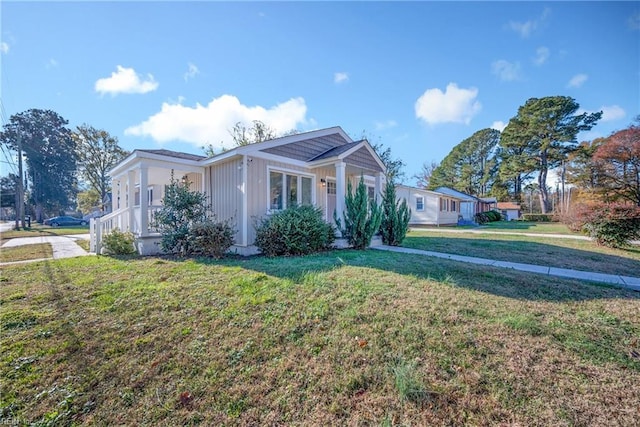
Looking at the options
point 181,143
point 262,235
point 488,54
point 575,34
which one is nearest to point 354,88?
point 488,54

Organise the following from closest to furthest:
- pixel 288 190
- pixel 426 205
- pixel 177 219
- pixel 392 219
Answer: pixel 177 219 → pixel 288 190 → pixel 392 219 → pixel 426 205

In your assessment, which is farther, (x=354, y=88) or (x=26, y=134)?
(x=26, y=134)

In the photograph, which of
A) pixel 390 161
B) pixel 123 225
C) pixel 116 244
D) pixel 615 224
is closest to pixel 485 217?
pixel 390 161

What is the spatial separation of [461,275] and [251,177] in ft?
20.7

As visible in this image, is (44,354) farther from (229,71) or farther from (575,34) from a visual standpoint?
(575,34)

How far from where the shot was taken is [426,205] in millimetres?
24656

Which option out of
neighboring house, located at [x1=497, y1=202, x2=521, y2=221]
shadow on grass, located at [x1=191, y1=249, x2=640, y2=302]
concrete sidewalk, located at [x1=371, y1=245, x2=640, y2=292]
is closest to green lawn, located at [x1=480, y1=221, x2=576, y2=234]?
concrete sidewalk, located at [x1=371, y1=245, x2=640, y2=292]

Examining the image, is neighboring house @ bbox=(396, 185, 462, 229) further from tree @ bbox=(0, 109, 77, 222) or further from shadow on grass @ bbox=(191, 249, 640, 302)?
tree @ bbox=(0, 109, 77, 222)

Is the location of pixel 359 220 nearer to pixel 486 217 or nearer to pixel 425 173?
pixel 486 217

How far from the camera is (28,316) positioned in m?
3.63

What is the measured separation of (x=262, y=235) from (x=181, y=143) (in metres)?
22.9

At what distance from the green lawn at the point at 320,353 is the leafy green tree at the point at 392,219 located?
213 inches

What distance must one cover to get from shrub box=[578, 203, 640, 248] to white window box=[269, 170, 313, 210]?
1108cm

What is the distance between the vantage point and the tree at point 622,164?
14.4m
